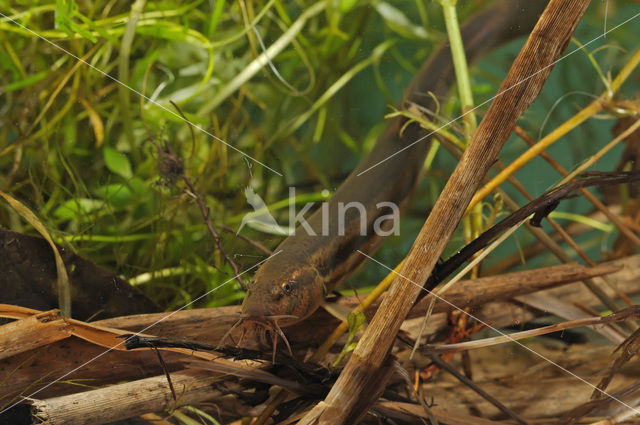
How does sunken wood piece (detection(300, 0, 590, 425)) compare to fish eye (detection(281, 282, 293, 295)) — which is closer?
sunken wood piece (detection(300, 0, 590, 425))

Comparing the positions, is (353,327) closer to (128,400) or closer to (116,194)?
(128,400)

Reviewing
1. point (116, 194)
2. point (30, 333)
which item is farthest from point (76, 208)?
point (30, 333)

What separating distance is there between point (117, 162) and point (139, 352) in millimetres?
433

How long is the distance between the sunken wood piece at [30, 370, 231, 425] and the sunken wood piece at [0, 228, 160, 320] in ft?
0.67

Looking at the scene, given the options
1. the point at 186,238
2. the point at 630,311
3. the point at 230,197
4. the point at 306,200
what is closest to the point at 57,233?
the point at 186,238

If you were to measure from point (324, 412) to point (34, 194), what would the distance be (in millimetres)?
749

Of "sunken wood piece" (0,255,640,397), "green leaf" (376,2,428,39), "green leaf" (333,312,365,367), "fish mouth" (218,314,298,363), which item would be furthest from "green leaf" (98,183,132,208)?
"green leaf" (376,2,428,39)

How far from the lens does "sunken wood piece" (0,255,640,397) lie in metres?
0.81

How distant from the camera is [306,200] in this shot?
1.01 m

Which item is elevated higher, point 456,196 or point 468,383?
point 456,196

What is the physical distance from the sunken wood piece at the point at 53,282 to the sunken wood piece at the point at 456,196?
453 mm

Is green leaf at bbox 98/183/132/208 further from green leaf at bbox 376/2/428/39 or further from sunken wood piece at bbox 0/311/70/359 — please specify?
green leaf at bbox 376/2/428/39

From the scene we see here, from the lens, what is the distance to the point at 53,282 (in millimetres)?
970

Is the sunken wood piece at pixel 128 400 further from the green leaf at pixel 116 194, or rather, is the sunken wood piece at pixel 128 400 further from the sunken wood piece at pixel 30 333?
the green leaf at pixel 116 194
